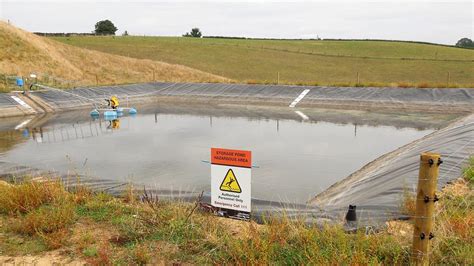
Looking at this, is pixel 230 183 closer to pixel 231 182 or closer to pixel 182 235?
pixel 231 182

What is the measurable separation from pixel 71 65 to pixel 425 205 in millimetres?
37329

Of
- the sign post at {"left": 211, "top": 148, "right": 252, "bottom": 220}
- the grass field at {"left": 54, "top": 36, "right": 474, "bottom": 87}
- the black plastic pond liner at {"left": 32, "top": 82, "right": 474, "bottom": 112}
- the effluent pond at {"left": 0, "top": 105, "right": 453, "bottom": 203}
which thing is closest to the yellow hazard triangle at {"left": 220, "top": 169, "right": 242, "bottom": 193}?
the sign post at {"left": 211, "top": 148, "right": 252, "bottom": 220}

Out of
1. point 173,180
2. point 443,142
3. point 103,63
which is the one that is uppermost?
point 103,63

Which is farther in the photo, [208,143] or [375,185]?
[208,143]

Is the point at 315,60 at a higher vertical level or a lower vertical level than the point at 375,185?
higher

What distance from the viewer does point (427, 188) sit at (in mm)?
3689

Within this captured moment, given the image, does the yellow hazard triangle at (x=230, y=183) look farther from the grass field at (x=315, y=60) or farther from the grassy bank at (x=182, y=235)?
the grass field at (x=315, y=60)

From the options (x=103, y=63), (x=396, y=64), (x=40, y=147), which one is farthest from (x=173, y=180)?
(x=396, y=64)

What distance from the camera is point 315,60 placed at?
50.6 meters

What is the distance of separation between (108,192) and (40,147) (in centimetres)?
713

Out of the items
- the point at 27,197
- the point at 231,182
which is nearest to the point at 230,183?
the point at 231,182

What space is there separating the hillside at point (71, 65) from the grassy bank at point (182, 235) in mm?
26392

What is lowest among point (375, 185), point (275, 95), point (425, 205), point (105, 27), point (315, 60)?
point (375, 185)

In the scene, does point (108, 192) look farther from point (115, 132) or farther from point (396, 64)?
point (396, 64)
